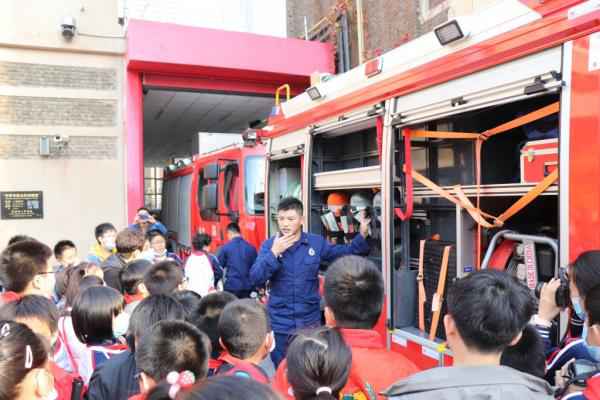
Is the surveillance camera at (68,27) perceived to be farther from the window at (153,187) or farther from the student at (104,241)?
the window at (153,187)

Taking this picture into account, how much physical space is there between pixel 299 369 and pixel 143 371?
1.90 ft

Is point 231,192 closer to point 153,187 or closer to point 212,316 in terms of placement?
point 212,316

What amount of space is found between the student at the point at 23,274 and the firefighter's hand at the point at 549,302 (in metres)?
2.83

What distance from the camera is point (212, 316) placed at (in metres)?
2.60

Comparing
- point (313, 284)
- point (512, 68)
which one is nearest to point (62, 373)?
point (313, 284)

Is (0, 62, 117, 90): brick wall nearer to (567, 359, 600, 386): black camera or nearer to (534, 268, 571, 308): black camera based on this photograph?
(534, 268, 571, 308): black camera

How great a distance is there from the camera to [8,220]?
8.45m

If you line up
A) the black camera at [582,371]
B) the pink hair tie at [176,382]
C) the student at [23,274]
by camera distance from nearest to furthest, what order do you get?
the pink hair tie at [176,382] < the black camera at [582,371] < the student at [23,274]

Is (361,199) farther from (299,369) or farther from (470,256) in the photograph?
(299,369)

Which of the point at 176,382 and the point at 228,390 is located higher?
the point at 228,390

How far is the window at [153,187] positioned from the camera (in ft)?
89.5

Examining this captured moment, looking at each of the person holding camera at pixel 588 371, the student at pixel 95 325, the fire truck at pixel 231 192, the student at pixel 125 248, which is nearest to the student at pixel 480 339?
the person holding camera at pixel 588 371

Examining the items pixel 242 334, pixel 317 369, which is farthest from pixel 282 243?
pixel 317 369

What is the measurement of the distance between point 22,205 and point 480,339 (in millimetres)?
8840
